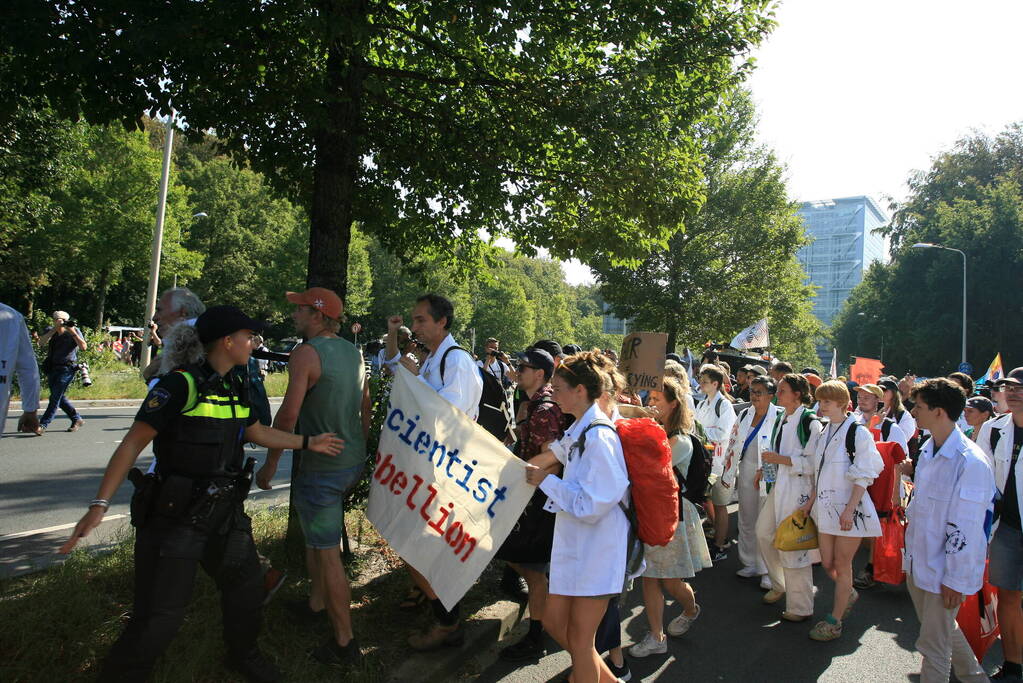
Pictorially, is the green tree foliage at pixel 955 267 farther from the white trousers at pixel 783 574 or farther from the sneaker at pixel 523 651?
the sneaker at pixel 523 651

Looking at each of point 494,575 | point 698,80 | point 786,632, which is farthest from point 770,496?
point 698,80

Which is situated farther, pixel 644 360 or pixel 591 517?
pixel 644 360

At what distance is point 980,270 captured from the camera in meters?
40.5

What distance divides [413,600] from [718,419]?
157 inches

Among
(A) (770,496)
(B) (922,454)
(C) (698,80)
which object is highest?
(C) (698,80)

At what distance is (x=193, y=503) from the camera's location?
10.3 ft

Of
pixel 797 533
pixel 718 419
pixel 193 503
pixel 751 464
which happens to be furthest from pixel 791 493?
pixel 193 503

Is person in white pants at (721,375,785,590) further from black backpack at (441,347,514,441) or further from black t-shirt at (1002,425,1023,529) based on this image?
black backpack at (441,347,514,441)

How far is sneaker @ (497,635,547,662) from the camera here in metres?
4.40

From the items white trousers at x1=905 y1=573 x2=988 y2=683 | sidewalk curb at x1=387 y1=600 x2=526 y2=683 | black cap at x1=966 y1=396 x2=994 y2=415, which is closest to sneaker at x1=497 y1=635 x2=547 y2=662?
sidewalk curb at x1=387 y1=600 x2=526 y2=683

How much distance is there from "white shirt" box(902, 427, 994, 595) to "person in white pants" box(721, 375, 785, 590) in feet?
6.72

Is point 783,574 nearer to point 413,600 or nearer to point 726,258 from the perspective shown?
point 413,600

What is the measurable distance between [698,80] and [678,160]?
0.73 meters

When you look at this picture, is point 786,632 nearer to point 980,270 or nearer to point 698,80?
point 698,80
